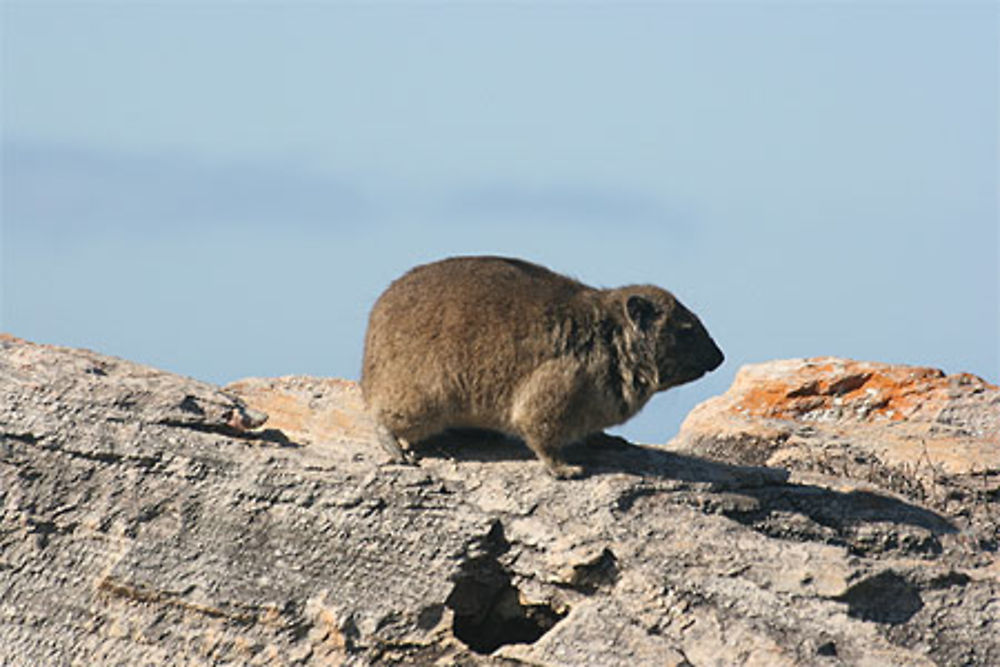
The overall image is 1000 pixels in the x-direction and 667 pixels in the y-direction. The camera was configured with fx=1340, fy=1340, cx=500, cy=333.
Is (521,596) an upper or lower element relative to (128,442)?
lower

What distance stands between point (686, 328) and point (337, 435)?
2.91 meters

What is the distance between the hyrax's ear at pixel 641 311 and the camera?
1047 centimetres

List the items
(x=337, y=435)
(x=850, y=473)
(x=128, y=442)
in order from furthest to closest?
1. (x=850, y=473)
2. (x=337, y=435)
3. (x=128, y=442)

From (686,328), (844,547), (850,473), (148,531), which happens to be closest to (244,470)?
(148,531)

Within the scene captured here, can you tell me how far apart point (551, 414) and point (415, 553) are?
1.49 meters

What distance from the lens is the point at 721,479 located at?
33.5 ft

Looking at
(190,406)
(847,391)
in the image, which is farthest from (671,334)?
(847,391)

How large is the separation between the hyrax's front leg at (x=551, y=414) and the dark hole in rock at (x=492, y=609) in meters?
0.81

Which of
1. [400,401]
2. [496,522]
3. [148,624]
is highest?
[400,401]

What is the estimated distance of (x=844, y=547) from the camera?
32.4 ft

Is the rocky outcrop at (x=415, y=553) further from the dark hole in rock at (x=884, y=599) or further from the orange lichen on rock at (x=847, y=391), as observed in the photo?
the orange lichen on rock at (x=847, y=391)

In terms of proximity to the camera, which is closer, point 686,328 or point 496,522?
point 496,522

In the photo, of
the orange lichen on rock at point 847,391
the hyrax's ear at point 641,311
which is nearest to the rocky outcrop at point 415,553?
the hyrax's ear at point 641,311

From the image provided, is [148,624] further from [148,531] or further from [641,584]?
[641,584]
